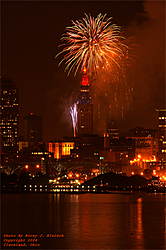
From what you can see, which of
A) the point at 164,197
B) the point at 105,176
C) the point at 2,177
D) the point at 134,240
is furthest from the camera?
the point at 2,177

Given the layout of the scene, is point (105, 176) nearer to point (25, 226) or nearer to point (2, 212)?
point (2, 212)

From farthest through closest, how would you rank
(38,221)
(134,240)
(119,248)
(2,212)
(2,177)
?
1. (2,177)
2. (2,212)
3. (38,221)
4. (134,240)
5. (119,248)

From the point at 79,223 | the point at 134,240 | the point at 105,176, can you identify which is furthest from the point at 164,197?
the point at 134,240

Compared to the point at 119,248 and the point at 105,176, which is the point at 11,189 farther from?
the point at 119,248

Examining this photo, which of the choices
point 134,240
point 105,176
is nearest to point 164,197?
point 105,176

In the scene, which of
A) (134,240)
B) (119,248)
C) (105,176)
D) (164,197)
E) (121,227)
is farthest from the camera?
(105,176)

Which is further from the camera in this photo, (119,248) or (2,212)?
(2,212)

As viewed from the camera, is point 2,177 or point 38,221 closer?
point 38,221
